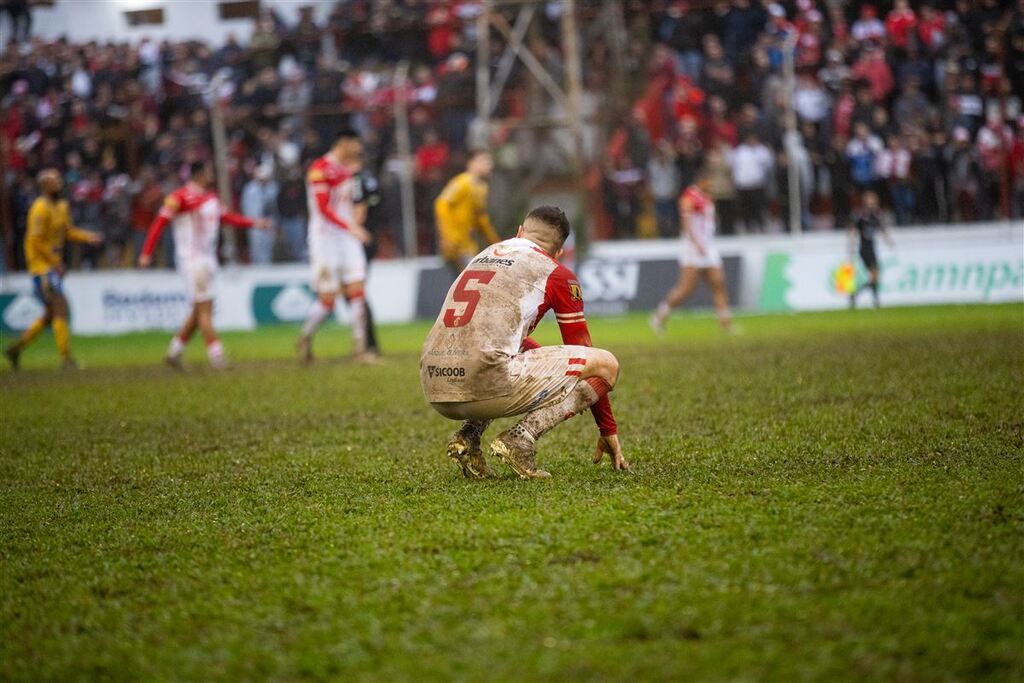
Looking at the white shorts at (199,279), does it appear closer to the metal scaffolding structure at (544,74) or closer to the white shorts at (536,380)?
the metal scaffolding structure at (544,74)

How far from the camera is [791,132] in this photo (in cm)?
2058

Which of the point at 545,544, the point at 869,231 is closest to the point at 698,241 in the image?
the point at 869,231

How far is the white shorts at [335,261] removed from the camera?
48.4 ft

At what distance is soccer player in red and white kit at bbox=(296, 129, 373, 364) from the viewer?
46.8ft

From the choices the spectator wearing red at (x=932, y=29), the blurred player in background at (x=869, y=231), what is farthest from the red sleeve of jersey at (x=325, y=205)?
the spectator wearing red at (x=932, y=29)

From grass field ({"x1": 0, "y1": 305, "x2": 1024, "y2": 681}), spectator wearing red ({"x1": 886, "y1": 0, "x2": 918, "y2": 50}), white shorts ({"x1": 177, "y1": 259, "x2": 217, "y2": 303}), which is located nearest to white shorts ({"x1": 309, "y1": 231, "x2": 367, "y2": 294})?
white shorts ({"x1": 177, "y1": 259, "x2": 217, "y2": 303})

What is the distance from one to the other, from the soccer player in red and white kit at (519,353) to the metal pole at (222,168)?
17250mm

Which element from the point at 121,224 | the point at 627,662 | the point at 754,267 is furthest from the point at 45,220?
the point at 627,662

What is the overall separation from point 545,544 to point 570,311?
1564 mm

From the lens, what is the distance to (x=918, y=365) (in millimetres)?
10875

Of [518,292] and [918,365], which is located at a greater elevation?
[518,292]

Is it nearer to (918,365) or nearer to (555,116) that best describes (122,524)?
(918,365)

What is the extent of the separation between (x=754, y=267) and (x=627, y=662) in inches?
728

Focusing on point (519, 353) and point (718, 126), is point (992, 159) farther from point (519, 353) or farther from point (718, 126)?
point (519, 353)
